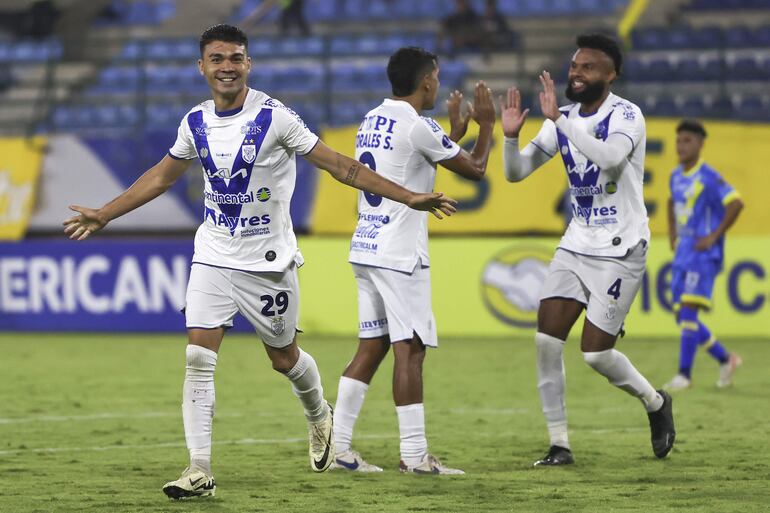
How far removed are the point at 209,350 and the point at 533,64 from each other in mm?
14146

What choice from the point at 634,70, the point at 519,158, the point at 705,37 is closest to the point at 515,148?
the point at 519,158

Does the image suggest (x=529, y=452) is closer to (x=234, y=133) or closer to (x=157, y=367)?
(x=234, y=133)

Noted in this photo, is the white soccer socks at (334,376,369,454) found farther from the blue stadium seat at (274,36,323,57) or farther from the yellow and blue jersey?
the blue stadium seat at (274,36,323,57)

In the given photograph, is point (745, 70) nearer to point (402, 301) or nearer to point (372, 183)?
point (402, 301)

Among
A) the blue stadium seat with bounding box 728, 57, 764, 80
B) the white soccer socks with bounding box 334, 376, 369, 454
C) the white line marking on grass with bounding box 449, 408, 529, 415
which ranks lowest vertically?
the white line marking on grass with bounding box 449, 408, 529, 415

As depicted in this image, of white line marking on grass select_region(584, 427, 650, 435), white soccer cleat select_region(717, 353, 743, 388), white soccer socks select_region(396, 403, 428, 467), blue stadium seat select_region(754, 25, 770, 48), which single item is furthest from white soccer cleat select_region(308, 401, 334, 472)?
blue stadium seat select_region(754, 25, 770, 48)

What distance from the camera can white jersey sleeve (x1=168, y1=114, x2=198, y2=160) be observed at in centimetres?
711

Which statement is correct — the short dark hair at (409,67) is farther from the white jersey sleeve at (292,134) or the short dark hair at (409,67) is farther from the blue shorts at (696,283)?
the blue shorts at (696,283)

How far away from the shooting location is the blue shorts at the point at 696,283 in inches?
470

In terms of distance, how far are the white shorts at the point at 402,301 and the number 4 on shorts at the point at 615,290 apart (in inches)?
41.2

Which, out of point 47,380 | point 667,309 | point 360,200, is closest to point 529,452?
point 360,200

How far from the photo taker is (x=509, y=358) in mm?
14398

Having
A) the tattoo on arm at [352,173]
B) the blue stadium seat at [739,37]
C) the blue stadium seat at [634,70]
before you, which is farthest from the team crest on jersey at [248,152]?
the blue stadium seat at [739,37]

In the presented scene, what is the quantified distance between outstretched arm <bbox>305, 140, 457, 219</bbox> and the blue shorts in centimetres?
566
